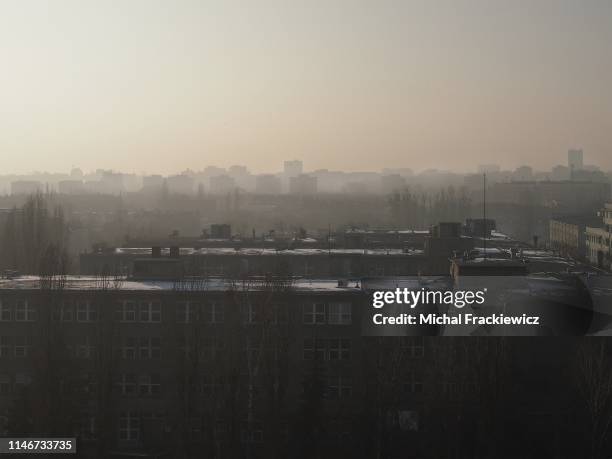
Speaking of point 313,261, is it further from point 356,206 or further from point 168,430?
point 356,206

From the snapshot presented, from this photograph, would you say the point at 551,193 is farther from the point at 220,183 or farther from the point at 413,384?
the point at 413,384

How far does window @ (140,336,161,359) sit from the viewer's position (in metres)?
10.6

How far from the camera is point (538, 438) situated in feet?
29.8

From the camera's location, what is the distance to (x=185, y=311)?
10.6 metres

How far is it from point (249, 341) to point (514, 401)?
10.5ft

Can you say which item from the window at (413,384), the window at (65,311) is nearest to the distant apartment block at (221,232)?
the window at (65,311)

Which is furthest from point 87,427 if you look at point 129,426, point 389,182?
point 389,182

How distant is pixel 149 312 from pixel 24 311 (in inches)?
67.3

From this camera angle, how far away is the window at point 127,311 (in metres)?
10.8

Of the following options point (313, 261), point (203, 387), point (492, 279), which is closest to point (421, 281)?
point (492, 279)

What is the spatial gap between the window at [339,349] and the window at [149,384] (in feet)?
7.51

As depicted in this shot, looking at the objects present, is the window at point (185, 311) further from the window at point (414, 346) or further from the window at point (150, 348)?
the window at point (414, 346)

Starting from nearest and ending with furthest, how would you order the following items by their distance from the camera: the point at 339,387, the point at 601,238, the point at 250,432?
the point at 250,432 < the point at 339,387 < the point at 601,238

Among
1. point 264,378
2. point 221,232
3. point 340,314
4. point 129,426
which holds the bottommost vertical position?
point 129,426
